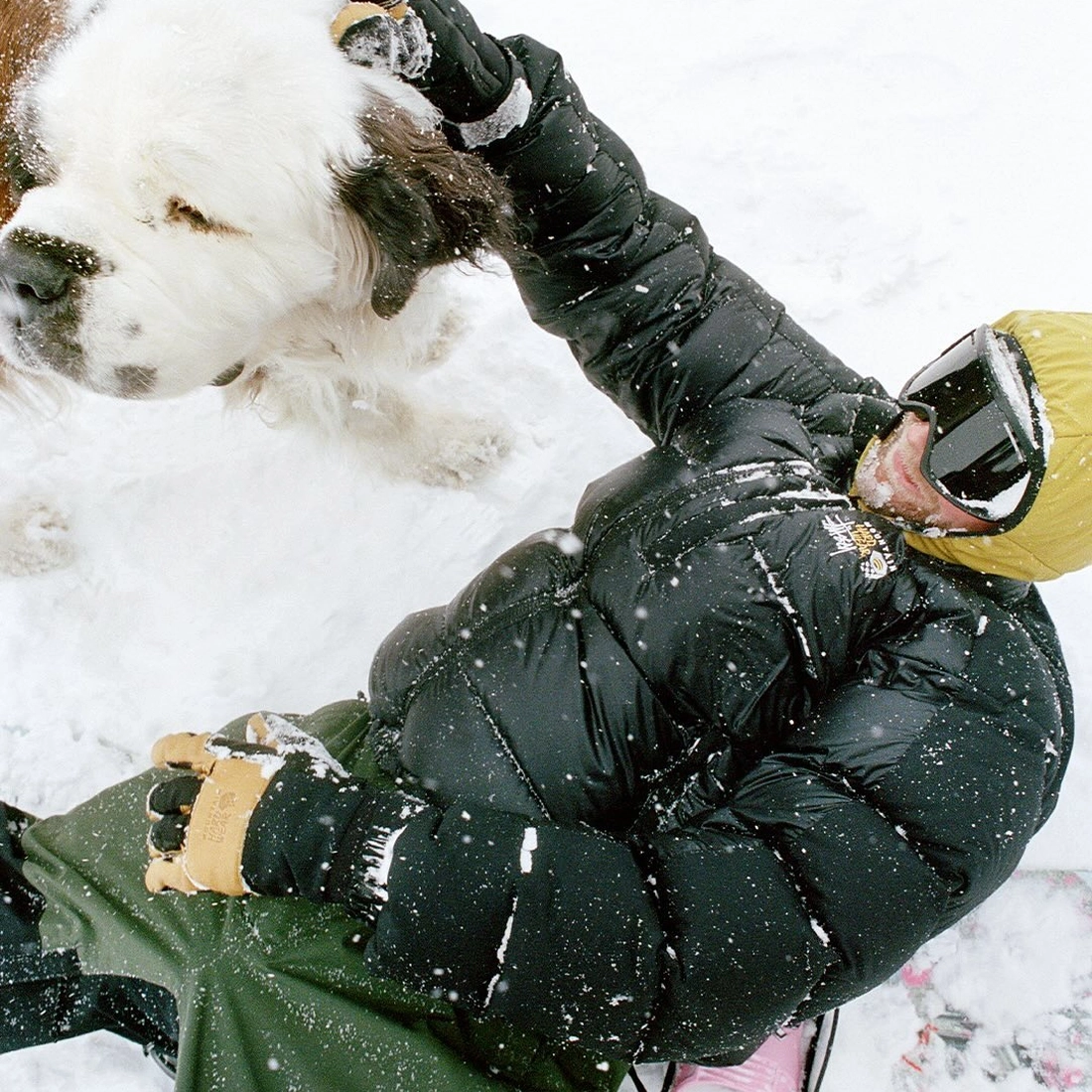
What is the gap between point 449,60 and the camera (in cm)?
172

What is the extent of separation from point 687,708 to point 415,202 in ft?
3.88

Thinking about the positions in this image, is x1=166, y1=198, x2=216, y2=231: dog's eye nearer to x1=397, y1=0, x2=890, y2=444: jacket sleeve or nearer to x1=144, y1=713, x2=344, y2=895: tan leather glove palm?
x1=397, y1=0, x2=890, y2=444: jacket sleeve

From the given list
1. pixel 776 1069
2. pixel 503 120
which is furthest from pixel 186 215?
pixel 776 1069

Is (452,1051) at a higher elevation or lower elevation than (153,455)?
lower

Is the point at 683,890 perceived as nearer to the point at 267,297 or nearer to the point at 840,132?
the point at 267,297

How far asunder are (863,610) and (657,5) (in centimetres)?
318

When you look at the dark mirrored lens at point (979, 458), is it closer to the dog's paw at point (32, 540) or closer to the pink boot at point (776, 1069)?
the pink boot at point (776, 1069)

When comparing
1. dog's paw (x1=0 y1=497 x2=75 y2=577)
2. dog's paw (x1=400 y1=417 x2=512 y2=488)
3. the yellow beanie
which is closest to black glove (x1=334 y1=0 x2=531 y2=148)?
dog's paw (x1=400 y1=417 x2=512 y2=488)

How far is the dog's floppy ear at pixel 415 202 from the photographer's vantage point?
157 cm

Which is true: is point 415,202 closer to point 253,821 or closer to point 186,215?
point 186,215

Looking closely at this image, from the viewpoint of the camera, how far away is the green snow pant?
1433mm

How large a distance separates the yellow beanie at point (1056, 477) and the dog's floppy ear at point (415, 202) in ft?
3.68

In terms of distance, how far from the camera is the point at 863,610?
1.69m

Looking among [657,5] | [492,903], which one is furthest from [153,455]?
[657,5]
